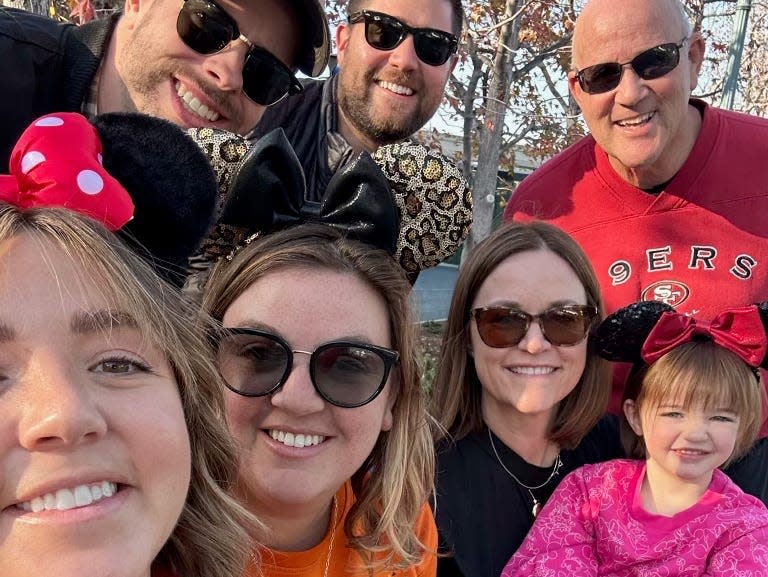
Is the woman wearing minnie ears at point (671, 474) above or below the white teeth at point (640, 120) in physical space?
below

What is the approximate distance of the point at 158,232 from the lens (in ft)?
4.92

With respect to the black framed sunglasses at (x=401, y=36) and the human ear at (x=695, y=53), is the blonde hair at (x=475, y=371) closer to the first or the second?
the black framed sunglasses at (x=401, y=36)

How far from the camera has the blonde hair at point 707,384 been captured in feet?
8.29

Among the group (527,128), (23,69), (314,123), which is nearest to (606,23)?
(314,123)

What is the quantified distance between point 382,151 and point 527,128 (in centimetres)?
619

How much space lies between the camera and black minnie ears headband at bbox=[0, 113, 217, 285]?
1.30 meters

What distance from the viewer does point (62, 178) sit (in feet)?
4.28

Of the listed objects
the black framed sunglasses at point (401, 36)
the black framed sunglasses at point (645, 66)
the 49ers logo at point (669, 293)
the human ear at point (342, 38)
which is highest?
the human ear at point (342, 38)

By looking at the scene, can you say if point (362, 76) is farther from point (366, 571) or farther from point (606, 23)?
point (366, 571)

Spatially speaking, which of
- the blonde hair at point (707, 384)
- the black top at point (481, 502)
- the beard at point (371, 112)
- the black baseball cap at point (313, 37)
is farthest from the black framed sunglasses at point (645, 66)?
the black top at point (481, 502)

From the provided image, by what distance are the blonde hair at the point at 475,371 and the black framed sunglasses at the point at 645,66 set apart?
3.04ft

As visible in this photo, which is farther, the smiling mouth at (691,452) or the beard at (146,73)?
the smiling mouth at (691,452)

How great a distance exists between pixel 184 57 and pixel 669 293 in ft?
6.78

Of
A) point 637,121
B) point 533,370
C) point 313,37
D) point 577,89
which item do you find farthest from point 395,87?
point 533,370
